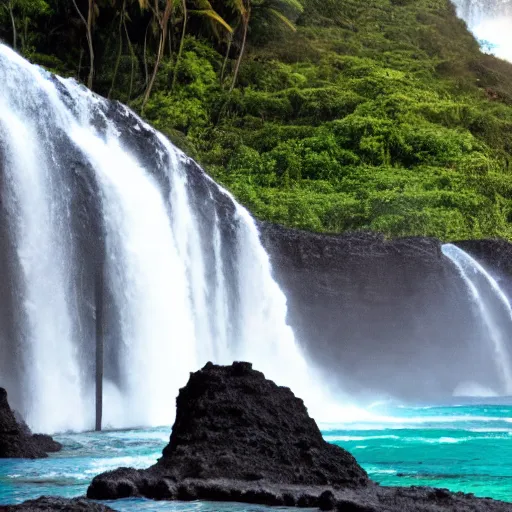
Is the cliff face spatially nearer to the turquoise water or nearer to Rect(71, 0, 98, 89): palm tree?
the turquoise water

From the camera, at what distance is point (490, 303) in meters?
28.0

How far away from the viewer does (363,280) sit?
83.5 feet

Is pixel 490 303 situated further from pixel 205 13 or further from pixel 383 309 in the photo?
pixel 205 13

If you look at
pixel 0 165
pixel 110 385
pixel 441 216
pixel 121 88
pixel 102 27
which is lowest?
pixel 110 385

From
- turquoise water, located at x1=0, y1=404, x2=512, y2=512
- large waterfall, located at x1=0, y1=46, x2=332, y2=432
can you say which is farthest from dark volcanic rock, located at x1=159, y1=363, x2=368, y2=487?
large waterfall, located at x1=0, y1=46, x2=332, y2=432

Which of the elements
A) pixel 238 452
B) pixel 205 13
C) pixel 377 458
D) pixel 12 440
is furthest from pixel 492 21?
pixel 238 452

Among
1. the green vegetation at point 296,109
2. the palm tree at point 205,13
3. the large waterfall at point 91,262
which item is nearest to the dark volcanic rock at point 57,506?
the large waterfall at point 91,262

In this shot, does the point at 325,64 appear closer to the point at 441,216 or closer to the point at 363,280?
the point at 441,216

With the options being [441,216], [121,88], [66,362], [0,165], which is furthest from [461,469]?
[121,88]

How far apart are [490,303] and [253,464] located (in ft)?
70.1

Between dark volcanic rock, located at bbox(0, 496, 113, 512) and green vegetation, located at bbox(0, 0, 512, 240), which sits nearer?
dark volcanic rock, located at bbox(0, 496, 113, 512)

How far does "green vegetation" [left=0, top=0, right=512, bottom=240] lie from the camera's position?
34.1m

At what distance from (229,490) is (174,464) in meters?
0.67

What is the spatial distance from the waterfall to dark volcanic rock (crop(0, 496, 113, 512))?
68.4 m
